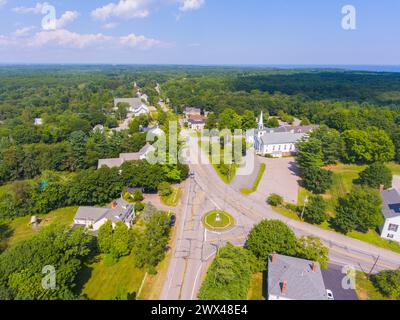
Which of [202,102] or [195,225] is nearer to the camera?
[195,225]

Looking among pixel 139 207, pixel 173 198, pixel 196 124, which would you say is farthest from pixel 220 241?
pixel 196 124

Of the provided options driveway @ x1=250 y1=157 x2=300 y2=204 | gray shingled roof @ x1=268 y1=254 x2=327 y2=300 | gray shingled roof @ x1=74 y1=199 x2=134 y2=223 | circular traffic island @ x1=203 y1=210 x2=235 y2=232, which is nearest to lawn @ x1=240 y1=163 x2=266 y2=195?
driveway @ x1=250 y1=157 x2=300 y2=204

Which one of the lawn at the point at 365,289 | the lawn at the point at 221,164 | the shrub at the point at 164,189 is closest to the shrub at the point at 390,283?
the lawn at the point at 365,289

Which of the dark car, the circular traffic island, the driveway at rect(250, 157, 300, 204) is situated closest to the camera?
the circular traffic island

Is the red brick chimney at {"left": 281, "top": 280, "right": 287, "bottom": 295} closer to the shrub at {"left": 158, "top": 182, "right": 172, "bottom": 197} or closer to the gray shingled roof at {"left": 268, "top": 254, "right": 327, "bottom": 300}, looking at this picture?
the gray shingled roof at {"left": 268, "top": 254, "right": 327, "bottom": 300}
